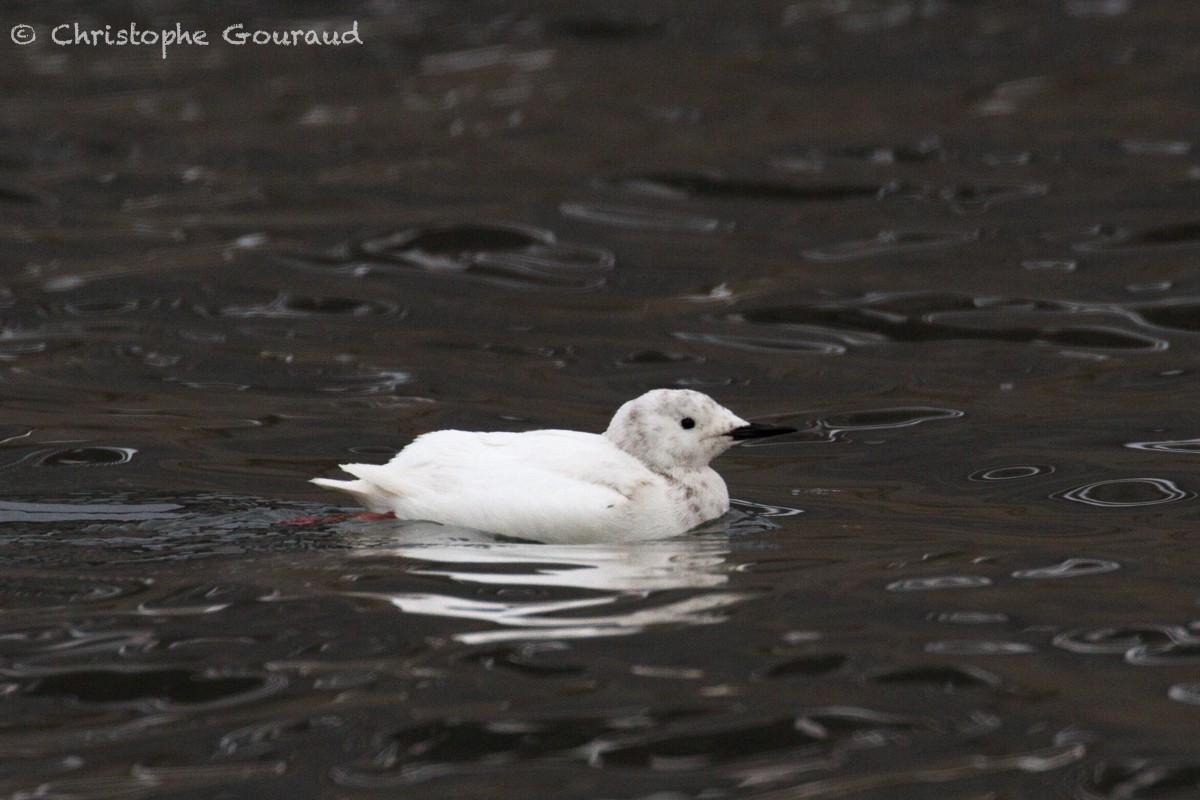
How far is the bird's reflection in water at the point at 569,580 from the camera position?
669 cm

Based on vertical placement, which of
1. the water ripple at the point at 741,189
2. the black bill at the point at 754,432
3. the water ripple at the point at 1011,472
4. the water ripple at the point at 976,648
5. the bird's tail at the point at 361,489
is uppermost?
the water ripple at the point at 741,189

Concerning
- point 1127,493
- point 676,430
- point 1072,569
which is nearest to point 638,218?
point 1127,493

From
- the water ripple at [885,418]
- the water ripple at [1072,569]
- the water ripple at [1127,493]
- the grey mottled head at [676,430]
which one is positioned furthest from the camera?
the water ripple at [885,418]

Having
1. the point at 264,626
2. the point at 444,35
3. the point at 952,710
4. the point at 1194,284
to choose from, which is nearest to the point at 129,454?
the point at 264,626

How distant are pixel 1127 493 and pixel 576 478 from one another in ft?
10.0

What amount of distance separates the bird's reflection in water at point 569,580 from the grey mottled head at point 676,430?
43 centimetres

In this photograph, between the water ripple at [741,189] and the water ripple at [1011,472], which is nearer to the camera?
the water ripple at [1011,472]

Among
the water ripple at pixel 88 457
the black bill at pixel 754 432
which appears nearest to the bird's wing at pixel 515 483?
the black bill at pixel 754 432

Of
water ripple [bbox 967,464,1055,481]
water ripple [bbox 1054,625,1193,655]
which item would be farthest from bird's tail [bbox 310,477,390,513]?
water ripple [bbox 967,464,1055,481]

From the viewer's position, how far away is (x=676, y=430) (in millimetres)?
8312

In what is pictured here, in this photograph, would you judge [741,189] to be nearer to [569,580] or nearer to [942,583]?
[942,583]

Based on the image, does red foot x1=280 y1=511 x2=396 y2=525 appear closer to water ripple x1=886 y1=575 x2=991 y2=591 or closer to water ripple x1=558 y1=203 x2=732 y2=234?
water ripple x1=886 y1=575 x2=991 y2=591

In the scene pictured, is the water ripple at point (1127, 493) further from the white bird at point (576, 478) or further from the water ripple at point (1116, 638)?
the water ripple at point (1116, 638)

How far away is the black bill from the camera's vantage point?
325 inches
